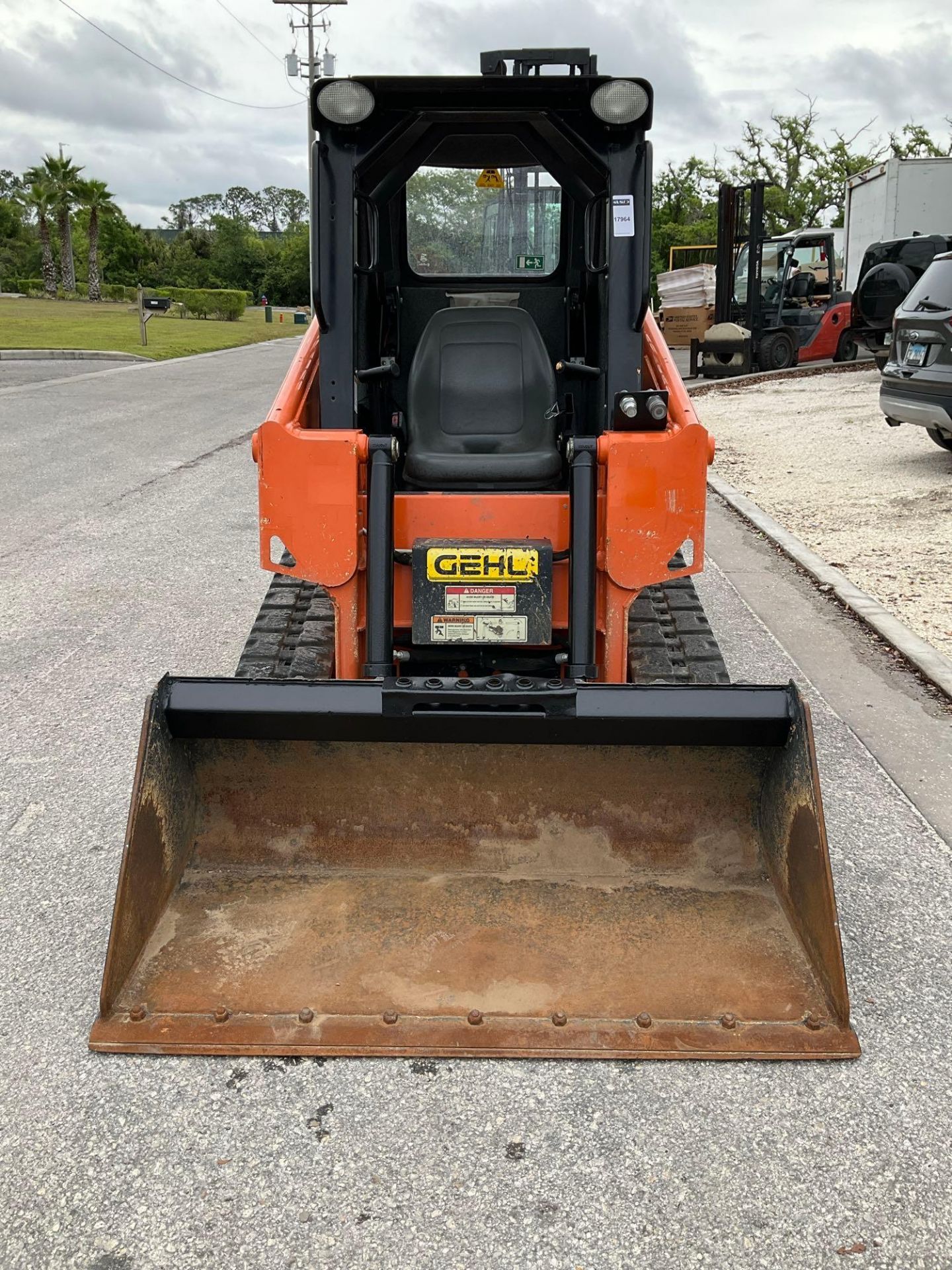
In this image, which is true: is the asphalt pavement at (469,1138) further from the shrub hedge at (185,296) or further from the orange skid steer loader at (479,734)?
the shrub hedge at (185,296)

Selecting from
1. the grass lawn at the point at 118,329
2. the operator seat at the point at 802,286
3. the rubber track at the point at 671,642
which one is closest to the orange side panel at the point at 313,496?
the rubber track at the point at 671,642

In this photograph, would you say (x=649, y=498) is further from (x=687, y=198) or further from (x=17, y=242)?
(x=17, y=242)

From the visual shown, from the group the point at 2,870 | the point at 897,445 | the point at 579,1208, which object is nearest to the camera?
the point at 579,1208

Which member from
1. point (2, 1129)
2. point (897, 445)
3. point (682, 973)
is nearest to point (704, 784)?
point (682, 973)

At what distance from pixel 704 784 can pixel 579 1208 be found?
54.9 inches

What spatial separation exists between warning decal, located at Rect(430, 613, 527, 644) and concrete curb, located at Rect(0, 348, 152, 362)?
2350cm

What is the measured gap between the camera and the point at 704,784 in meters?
3.45

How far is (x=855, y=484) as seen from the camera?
35.3 ft

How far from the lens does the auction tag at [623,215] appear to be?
4.09m

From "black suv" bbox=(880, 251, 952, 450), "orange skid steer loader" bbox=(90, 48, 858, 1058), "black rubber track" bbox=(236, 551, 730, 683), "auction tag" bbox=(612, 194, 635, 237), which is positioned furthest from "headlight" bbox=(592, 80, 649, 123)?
"black suv" bbox=(880, 251, 952, 450)

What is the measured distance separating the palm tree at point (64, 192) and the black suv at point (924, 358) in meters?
67.6

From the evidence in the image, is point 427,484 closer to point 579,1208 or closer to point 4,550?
point 579,1208

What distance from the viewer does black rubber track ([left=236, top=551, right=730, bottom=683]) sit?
Result: 429cm

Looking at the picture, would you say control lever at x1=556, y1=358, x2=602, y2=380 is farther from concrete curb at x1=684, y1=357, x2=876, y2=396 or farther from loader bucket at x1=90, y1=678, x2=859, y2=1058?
concrete curb at x1=684, y1=357, x2=876, y2=396
